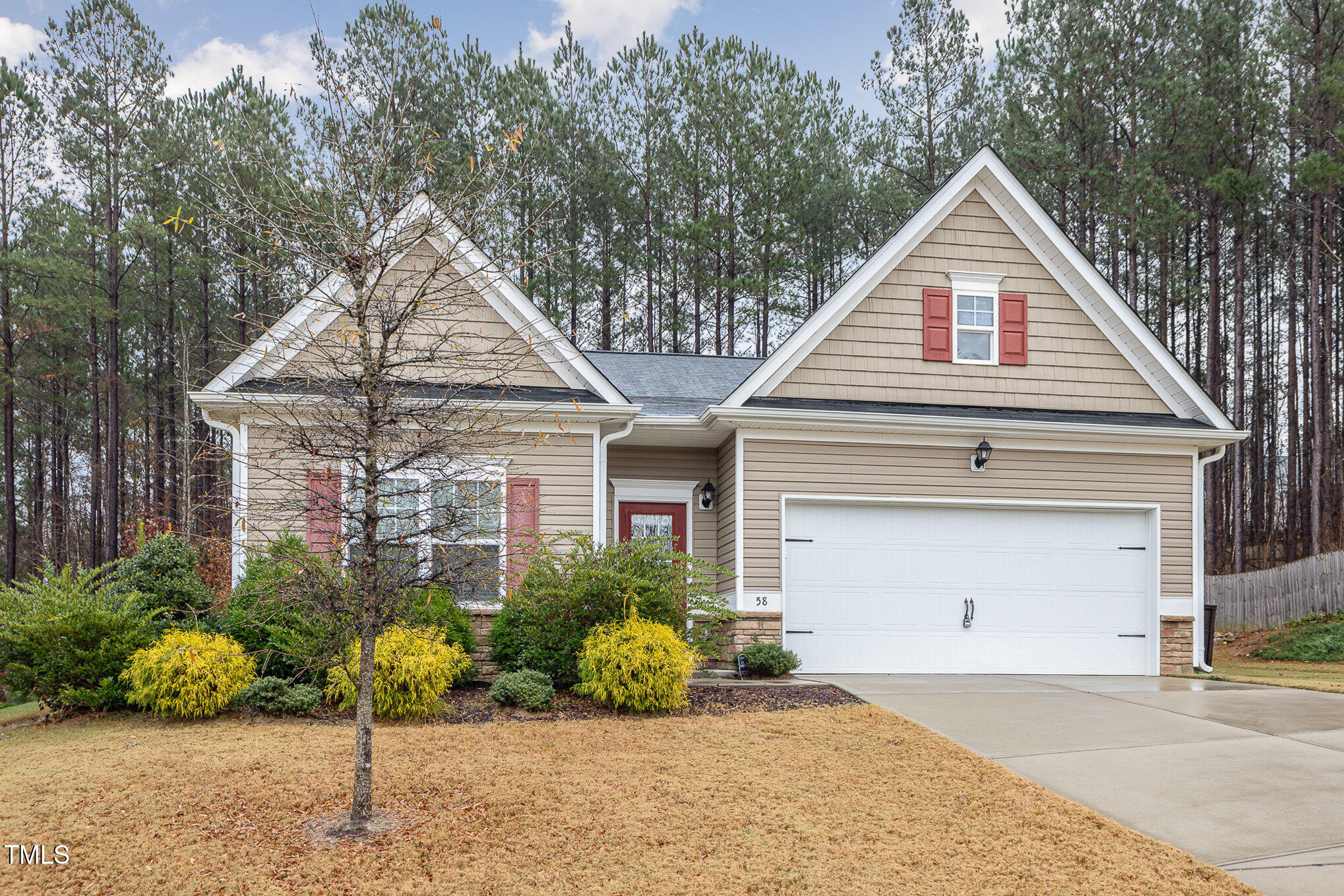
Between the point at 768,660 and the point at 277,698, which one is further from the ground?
the point at 277,698

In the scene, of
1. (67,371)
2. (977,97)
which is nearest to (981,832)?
(977,97)

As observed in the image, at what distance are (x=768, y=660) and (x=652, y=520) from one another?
2.96 metres

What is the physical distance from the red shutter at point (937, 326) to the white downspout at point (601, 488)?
3.91 metres

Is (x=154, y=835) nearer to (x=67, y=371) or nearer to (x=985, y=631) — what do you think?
(x=985, y=631)

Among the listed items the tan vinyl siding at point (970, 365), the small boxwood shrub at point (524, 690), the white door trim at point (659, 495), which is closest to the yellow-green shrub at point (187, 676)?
the small boxwood shrub at point (524, 690)

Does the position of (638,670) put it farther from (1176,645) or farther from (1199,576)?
(1199,576)

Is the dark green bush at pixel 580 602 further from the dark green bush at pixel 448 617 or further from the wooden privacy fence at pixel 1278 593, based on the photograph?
the wooden privacy fence at pixel 1278 593

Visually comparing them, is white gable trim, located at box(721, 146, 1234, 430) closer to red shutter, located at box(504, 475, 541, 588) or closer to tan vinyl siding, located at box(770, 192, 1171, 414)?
tan vinyl siding, located at box(770, 192, 1171, 414)

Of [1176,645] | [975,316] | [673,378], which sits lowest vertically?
[1176,645]

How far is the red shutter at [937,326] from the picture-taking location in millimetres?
11727

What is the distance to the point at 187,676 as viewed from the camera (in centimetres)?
767

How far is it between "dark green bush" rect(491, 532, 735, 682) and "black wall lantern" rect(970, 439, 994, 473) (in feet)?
13.3

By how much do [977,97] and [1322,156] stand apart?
8081 millimetres

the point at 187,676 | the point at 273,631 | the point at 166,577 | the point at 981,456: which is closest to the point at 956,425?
the point at 981,456
